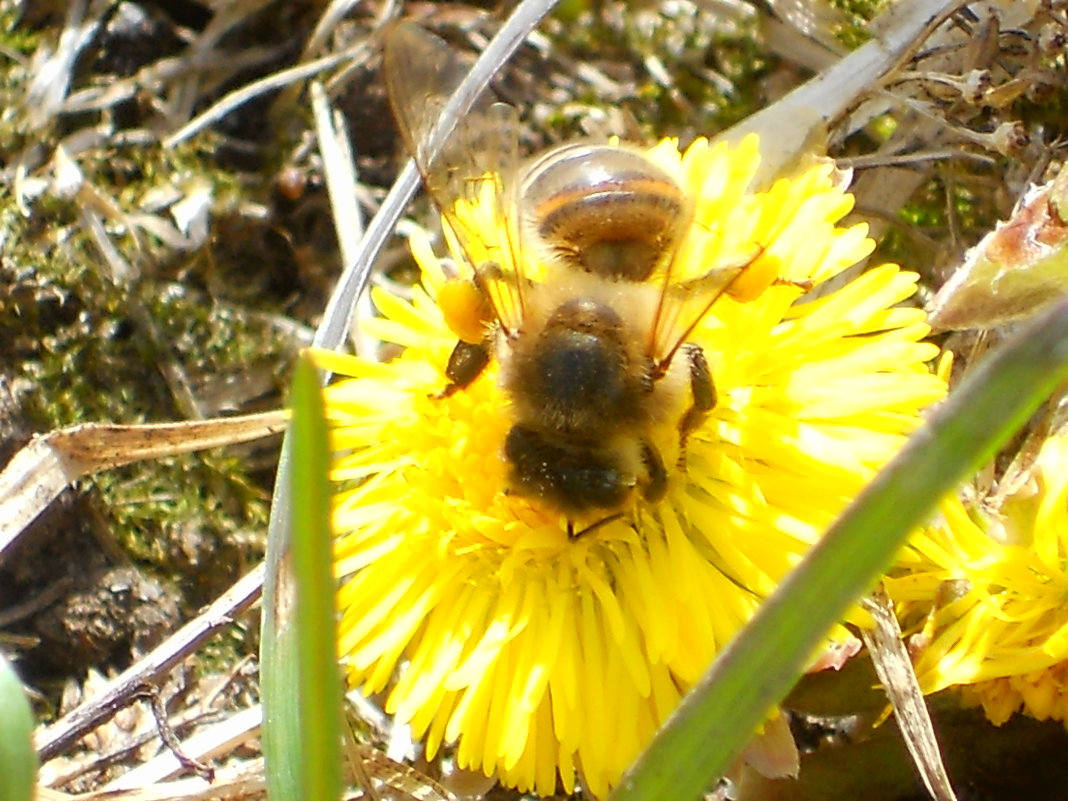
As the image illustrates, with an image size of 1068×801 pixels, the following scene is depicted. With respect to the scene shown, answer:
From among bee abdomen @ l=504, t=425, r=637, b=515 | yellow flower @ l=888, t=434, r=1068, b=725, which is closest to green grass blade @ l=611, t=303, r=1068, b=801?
bee abdomen @ l=504, t=425, r=637, b=515

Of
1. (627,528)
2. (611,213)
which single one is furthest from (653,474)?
(611,213)

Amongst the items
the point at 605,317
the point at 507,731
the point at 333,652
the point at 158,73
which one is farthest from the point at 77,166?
the point at 333,652

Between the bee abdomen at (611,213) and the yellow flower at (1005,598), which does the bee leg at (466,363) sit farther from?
the yellow flower at (1005,598)

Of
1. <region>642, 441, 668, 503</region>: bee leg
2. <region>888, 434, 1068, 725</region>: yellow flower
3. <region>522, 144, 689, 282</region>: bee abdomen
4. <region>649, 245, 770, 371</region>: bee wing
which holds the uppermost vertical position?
<region>522, 144, 689, 282</region>: bee abdomen

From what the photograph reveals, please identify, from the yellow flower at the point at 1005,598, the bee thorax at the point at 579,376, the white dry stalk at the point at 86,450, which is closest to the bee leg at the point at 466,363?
the bee thorax at the point at 579,376

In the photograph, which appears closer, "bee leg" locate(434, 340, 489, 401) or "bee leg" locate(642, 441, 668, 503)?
"bee leg" locate(642, 441, 668, 503)

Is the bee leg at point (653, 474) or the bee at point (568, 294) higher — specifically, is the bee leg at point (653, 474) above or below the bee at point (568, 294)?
below

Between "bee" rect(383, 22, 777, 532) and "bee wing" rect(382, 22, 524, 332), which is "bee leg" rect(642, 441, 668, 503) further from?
"bee wing" rect(382, 22, 524, 332)
